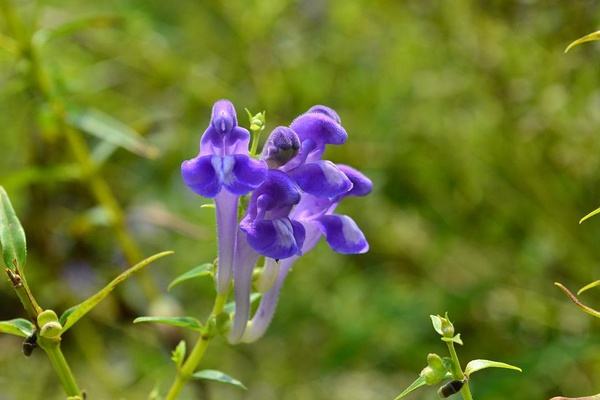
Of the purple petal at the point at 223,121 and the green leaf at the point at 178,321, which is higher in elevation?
the purple petal at the point at 223,121

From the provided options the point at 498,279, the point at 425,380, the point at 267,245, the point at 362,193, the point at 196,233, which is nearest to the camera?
the point at 425,380

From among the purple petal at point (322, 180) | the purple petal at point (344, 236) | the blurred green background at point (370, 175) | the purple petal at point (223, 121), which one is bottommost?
the blurred green background at point (370, 175)

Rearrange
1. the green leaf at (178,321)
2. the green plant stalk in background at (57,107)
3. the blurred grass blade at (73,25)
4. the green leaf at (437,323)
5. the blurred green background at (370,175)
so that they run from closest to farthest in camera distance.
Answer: the green leaf at (437,323) < the green leaf at (178,321) < the blurred grass blade at (73,25) < the green plant stalk in background at (57,107) < the blurred green background at (370,175)

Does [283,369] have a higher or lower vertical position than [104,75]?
lower

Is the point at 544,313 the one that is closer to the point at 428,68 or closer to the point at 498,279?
the point at 498,279

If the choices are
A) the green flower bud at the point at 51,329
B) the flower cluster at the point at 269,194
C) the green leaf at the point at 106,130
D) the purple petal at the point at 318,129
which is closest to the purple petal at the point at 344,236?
the flower cluster at the point at 269,194

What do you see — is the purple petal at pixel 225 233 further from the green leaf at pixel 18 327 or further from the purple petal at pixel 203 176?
the green leaf at pixel 18 327

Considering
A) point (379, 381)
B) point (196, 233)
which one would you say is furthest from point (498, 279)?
point (196, 233)
